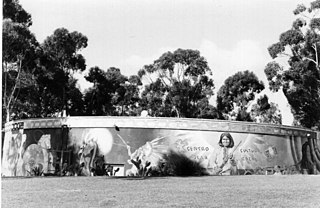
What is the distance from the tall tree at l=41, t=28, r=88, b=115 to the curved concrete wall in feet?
41.2

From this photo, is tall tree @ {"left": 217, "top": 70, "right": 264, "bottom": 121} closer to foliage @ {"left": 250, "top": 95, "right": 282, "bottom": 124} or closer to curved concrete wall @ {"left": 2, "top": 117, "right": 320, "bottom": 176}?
foliage @ {"left": 250, "top": 95, "right": 282, "bottom": 124}

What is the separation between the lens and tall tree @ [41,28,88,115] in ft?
123

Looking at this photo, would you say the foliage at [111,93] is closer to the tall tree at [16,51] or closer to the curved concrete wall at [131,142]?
the tall tree at [16,51]

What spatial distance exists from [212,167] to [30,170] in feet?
35.1

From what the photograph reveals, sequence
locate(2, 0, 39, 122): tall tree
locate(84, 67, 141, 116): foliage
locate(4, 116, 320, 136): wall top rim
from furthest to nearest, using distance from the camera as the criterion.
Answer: locate(84, 67, 141, 116): foliage, locate(2, 0, 39, 122): tall tree, locate(4, 116, 320, 136): wall top rim

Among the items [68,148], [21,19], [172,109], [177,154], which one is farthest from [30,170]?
[172,109]

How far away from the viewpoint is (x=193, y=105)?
43969 millimetres

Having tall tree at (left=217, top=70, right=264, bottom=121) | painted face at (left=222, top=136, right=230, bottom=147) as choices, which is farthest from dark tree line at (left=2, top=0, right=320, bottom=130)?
painted face at (left=222, top=136, right=230, bottom=147)

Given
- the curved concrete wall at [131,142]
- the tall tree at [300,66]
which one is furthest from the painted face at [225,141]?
the tall tree at [300,66]

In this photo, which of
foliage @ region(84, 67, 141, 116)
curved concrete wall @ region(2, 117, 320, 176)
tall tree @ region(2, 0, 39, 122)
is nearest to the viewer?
curved concrete wall @ region(2, 117, 320, 176)

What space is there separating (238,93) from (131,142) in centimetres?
2465

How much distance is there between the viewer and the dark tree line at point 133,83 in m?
30.2

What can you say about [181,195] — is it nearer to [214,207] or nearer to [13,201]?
[214,207]

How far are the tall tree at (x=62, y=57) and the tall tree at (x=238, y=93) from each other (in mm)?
15744
